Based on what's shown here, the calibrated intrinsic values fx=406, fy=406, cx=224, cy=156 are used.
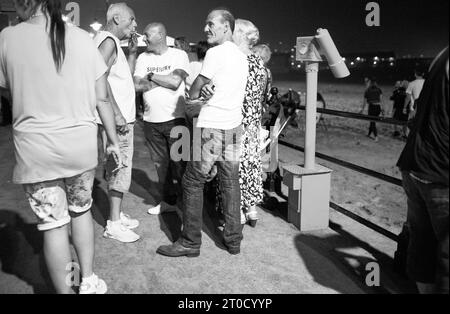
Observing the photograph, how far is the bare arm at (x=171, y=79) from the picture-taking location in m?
3.80

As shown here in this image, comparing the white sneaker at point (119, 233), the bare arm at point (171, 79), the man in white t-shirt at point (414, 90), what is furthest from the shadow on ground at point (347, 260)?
the man in white t-shirt at point (414, 90)

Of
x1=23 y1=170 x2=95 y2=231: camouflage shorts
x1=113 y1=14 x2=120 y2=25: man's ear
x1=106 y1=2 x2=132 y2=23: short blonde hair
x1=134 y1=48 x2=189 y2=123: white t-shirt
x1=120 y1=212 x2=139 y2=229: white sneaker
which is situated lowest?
x1=120 y1=212 x2=139 y2=229: white sneaker

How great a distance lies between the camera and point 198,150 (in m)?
3.17

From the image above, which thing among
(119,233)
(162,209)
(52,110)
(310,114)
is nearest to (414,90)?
(310,114)

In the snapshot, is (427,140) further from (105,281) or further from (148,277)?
(105,281)

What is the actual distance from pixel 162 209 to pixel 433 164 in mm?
2914

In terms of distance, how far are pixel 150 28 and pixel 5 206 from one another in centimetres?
259

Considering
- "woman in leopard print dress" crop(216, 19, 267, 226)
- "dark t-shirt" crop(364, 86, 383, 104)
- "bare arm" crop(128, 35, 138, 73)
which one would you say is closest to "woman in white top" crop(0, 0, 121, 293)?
"woman in leopard print dress" crop(216, 19, 267, 226)

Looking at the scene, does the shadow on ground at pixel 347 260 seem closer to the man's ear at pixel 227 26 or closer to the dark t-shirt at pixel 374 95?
the man's ear at pixel 227 26

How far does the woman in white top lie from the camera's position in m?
2.15

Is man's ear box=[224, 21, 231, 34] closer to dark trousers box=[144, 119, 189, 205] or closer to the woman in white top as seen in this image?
the woman in white top

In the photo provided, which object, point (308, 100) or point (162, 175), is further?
point (162, 175)
